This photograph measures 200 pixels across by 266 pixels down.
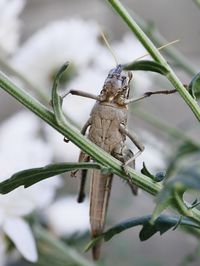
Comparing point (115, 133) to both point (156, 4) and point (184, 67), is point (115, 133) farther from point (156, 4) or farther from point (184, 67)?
point (156, 4)

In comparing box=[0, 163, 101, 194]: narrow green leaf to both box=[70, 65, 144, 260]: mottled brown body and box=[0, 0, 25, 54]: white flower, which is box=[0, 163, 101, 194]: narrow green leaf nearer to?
box=[70, 65, 144, 260]: mottled brown body

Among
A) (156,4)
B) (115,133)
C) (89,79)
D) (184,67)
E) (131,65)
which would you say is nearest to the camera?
(131,65)

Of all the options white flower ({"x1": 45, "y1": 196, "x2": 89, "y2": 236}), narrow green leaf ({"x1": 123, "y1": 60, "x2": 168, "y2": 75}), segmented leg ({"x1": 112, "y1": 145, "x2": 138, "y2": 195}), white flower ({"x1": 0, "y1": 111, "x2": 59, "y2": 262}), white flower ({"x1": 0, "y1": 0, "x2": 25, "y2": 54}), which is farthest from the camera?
white flower ({"x1": 45, "y1": 196, "x2": 89, "y2": 236})

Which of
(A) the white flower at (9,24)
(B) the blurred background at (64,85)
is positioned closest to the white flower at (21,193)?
(B) the blurred background at (64,85)

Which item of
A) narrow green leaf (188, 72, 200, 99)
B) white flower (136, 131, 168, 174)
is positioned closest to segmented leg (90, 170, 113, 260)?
narrow green leaf (188, 72, 200, 99)

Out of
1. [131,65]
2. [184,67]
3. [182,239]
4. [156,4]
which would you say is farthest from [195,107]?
[156,4]
